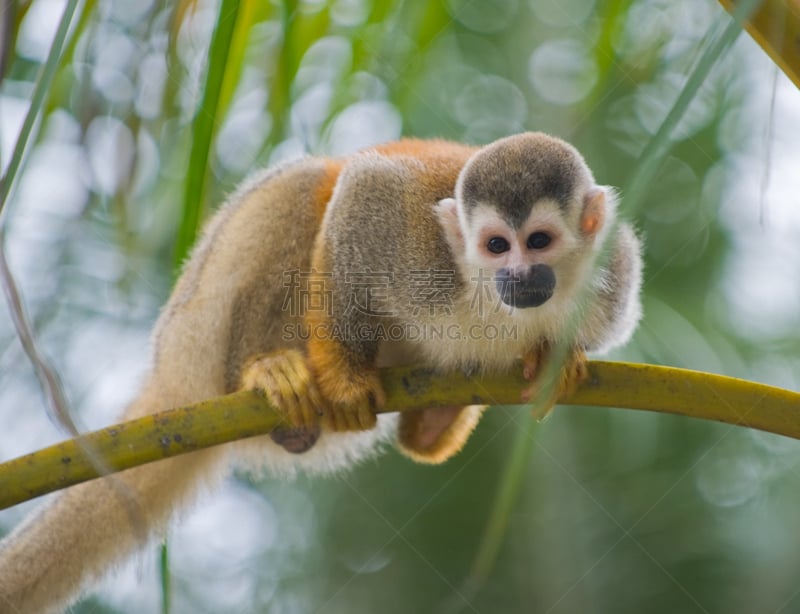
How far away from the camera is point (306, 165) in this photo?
343 centimetres

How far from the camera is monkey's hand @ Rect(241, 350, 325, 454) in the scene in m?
2.65

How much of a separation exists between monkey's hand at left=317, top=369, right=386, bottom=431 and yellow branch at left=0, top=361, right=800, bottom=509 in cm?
42

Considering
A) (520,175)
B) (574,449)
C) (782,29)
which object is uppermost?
(782,29)

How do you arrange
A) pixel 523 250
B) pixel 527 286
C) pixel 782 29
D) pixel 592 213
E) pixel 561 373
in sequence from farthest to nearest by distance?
1. pixel 592 213
2. pixel 523 250
3. pixel 527 286
4. pixel 561 373
5. pixel 782 29

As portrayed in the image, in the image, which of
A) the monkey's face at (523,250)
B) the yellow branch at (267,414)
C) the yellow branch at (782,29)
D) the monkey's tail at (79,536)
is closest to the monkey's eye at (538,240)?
the monkey's face at (523,250)

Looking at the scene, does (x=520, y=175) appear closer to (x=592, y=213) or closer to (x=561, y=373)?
(x=592, y=213)

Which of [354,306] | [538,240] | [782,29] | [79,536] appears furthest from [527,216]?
[79,536]

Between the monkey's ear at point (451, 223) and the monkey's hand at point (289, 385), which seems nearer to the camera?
the monkey's hand at point (289, 385)

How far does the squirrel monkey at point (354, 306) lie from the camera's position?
108 inches

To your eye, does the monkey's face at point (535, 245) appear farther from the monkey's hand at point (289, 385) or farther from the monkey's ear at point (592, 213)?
the monkey's hand at point (289, 385)

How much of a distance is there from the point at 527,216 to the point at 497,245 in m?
0.13

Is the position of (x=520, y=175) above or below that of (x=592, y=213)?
above

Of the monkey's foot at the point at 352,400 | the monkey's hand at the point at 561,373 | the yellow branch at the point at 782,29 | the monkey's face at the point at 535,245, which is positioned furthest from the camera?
the monkey's foot at the point at 352,400

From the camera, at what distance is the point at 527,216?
8.99 ft
